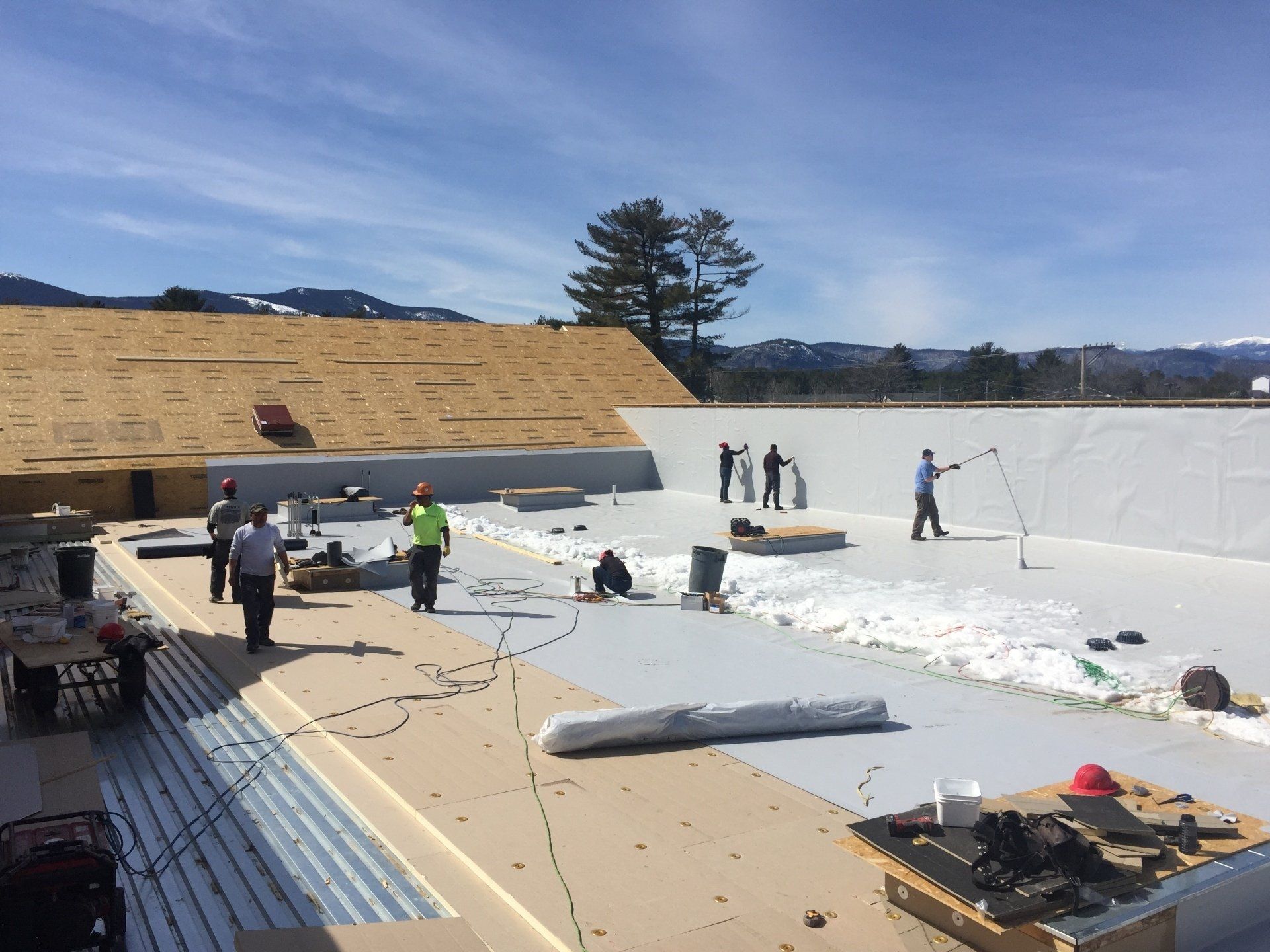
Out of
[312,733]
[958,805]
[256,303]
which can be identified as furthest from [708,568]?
[256,303]

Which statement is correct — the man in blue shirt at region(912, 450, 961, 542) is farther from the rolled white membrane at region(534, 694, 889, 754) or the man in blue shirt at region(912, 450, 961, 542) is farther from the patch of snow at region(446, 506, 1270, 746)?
the rolled white membrane at region(534, 694, 889, 754)

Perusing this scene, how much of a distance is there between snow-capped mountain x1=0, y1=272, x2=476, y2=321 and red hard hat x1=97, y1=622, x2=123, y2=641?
247 feet

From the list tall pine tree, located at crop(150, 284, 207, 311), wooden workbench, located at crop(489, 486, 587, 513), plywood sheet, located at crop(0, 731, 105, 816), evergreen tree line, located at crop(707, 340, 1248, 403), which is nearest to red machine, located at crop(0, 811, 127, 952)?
plywood sheet, located at crop(0, 731, 105, 816)

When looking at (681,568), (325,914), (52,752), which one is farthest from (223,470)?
(325,914)

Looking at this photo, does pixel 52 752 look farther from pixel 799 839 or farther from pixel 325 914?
pixel 799 839

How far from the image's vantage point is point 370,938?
Answer: 3701 millimetres

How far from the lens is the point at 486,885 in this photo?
4.25 meters

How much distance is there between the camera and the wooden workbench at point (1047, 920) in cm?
344

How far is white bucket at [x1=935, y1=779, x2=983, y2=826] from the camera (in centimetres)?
402

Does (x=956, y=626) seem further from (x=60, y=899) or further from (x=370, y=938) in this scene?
(x=60, y=899)

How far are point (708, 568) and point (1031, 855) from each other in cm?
706

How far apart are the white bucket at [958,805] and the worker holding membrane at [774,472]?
15.2 m

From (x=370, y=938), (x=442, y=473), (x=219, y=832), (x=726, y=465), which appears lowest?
(x=219, y=832)

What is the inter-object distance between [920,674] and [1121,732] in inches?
68.7
